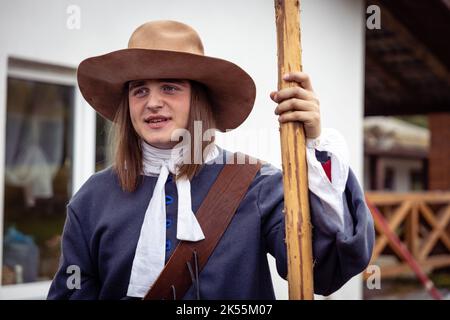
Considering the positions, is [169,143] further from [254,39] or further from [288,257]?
[254,39]

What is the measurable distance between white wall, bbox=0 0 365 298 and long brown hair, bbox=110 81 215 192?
1.51m

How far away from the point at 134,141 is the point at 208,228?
1.27ft

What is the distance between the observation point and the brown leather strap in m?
1.81

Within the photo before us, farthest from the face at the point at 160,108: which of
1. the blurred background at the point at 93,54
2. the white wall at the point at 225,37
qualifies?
the white wall at the point at 225,37

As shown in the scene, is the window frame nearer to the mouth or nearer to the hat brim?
the hat brim

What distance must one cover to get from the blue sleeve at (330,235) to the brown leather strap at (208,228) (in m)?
0.08

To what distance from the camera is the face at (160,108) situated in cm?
184

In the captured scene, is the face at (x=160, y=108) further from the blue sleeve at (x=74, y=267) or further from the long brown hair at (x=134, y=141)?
the blue sleeve at (x=74, y=267)

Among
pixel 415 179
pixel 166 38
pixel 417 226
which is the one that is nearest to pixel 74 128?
pixel 166 38

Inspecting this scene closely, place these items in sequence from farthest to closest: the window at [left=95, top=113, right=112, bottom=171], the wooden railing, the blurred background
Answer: the wooden railing → the window at [left=95, top=113, right=112, bottom=171] → the blurred background

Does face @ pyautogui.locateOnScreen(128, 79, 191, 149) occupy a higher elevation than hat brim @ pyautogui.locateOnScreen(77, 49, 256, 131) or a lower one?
lower

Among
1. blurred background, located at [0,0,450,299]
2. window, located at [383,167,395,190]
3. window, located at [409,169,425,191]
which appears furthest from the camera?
window, located at [409,169,425,191]

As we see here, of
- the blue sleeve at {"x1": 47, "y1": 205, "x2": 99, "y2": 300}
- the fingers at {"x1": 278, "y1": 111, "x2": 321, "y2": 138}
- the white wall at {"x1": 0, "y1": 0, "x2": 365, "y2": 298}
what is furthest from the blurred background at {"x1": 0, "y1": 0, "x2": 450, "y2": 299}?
the blue sleeve at {"x1": 47, "y1": 205, "x2": 99, "y2": 300}

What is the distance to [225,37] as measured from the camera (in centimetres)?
393
